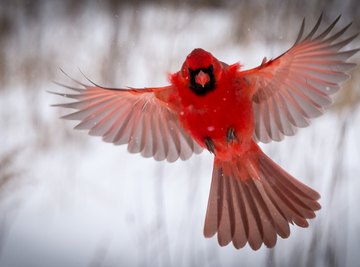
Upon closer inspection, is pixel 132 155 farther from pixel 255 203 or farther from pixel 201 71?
pixel 201 71

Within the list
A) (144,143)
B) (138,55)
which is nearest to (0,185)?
(144,143)

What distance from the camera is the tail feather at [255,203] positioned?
2.73 m

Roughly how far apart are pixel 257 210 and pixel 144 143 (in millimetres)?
610

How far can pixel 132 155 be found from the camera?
4953 mm

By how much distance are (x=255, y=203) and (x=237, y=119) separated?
43 centimetres

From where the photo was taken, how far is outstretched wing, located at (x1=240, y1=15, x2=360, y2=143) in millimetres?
2609

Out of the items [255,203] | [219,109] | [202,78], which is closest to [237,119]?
[219,109]

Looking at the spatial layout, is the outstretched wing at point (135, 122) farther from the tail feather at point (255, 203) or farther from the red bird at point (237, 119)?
the tail feather at point (255, 203)

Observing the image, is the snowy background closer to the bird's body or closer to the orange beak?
the bird's body

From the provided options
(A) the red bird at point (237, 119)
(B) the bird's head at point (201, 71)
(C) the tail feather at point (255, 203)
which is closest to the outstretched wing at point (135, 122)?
(A) the red bird at point (237, 119)

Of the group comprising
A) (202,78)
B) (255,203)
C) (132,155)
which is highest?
(132,155)

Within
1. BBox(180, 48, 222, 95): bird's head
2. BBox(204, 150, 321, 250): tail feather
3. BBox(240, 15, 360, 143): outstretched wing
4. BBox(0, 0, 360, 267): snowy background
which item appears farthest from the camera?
BBox(0, 0, 360, 267): snowy background

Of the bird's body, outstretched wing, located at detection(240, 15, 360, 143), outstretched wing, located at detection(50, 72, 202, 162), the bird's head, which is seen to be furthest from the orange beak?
outstretched wing, located at detection(50, 72, 202, 162)

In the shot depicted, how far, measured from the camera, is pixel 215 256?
133 inches
